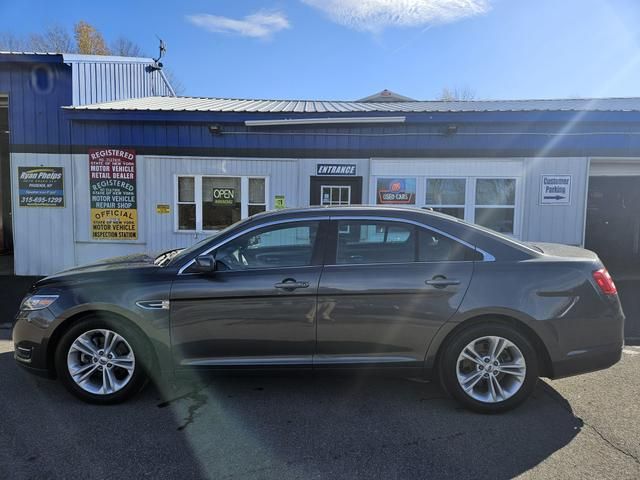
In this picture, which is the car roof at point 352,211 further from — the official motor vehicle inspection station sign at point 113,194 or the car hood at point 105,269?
the official motor vehicle inspection station sign at point 113,194

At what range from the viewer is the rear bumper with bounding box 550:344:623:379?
339 centimetres

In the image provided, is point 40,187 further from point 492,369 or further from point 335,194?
point 492,369

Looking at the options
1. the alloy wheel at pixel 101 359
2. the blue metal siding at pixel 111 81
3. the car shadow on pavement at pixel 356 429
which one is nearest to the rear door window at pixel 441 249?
the car shadow on pavement at pixel 356 429

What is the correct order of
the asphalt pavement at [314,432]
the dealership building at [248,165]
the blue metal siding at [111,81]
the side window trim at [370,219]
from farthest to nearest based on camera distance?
the blue metal siding at [111,81], the dealership building at [248,165], the side window trim at [370,219], the asphalt pavement at [314,432]

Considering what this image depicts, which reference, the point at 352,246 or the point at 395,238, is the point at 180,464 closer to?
the point at 352,246

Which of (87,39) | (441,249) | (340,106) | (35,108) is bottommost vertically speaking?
(441,249)

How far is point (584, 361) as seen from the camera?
3.40 m

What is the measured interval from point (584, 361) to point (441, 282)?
4.14ft

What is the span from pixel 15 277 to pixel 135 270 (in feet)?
23.9

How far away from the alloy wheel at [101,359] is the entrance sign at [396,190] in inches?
253

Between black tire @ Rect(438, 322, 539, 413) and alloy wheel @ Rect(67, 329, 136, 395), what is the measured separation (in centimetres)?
252

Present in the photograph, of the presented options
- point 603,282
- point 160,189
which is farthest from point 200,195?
point 603,282

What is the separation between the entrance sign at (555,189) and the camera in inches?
350

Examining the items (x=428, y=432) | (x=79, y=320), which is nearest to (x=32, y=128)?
(x=79, y=320)
